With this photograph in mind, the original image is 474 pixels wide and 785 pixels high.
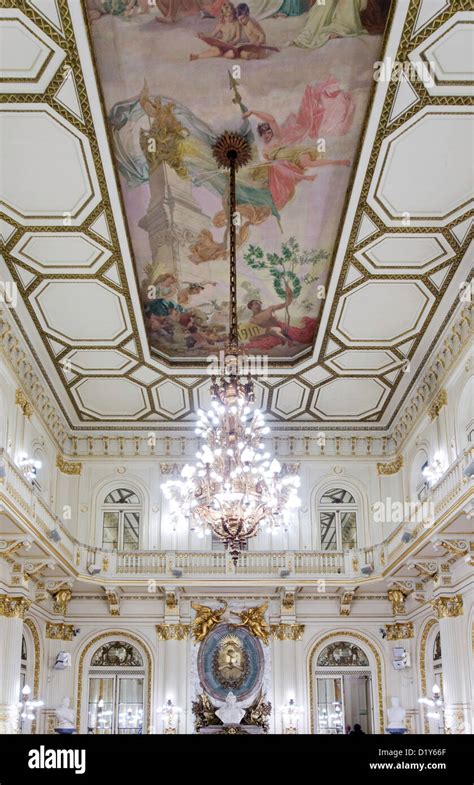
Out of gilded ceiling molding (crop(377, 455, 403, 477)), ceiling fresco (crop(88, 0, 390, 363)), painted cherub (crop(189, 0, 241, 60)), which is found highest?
painted cherub (crop(189, 0, 241, 60))

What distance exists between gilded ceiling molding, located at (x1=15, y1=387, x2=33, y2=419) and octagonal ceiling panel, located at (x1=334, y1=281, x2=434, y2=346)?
647 cm

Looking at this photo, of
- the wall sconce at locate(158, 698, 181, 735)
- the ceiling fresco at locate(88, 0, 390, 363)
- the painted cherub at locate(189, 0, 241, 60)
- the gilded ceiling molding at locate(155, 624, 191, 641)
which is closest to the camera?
the painted cherub at locate(189, 0, 241, 60)

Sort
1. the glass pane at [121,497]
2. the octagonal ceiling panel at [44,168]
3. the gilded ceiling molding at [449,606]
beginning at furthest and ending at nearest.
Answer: the glass pane at [121,497]
the gilded ceiling molding at [449,606]
the octagonal ceiling panel at [44,168]

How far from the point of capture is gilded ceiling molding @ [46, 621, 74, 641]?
64.1ft

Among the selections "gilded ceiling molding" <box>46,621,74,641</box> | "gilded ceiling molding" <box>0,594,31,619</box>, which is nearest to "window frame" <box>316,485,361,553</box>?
"gilded ceiling molding" <box>46,621,74,641</box>

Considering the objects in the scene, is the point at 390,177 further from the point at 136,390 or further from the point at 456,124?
the point at 136,390

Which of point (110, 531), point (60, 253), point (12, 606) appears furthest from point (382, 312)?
point (110, 531)

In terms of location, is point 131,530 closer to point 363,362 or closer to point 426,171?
point 363,362

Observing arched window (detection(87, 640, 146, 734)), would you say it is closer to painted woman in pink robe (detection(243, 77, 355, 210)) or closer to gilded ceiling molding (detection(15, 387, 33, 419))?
gilded ceiling molding (detection(15, 387, 33, 419))

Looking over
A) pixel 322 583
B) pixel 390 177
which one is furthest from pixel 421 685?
pixel 390 177

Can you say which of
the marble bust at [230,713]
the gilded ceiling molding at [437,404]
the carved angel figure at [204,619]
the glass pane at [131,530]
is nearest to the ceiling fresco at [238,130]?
the gilded ceiling molding at [437,404]

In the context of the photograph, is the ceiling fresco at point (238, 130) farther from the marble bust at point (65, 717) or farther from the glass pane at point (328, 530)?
the marble bust at point (65, 717)

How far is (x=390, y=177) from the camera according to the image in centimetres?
1188

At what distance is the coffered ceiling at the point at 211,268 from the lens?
9703 mm
